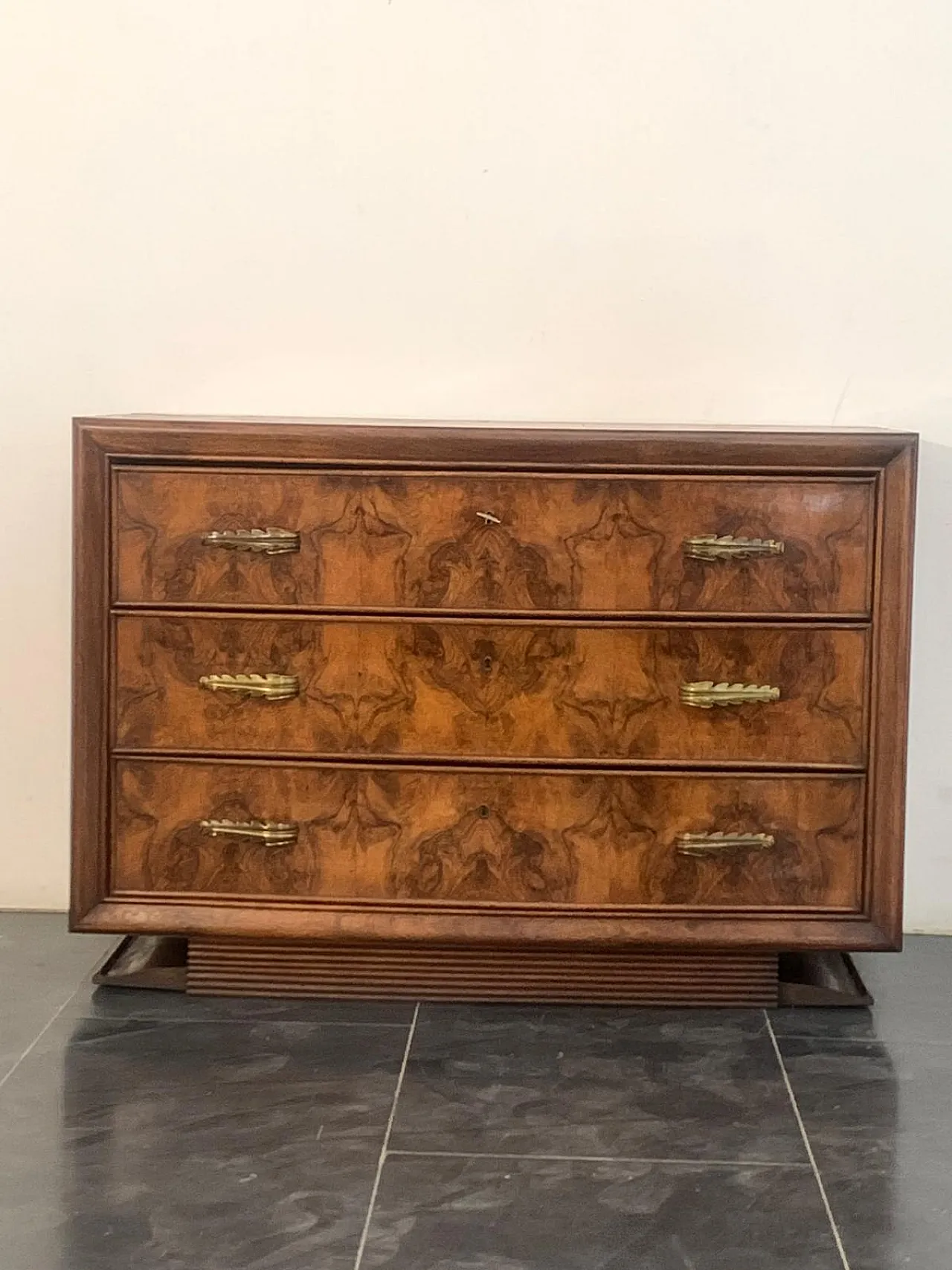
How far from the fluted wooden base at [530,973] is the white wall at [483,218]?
598mm

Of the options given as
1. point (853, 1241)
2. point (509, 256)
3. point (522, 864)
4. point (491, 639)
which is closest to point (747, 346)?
point (509, 256)

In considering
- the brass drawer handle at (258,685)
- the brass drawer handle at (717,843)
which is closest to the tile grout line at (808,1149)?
the brass drawer handle at (717,843)

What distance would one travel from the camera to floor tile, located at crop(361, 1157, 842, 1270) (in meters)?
1.53

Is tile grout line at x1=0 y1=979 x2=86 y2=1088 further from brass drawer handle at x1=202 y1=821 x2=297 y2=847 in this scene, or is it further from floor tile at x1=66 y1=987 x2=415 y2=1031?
brass drawer handle at x1=202 y1=821 x2=297 y2=847

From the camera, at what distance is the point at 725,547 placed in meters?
2.05

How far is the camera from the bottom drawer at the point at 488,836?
2102 millimetres

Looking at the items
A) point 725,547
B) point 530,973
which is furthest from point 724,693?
point 530,973

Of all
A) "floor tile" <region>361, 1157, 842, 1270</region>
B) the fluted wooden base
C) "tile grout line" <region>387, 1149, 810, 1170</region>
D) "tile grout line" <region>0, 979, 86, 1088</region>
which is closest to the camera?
"floor tile" <region>361, 1157, 842, 1270</region>

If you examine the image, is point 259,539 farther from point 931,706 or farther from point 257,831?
point 931,706

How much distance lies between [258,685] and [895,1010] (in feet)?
3.43

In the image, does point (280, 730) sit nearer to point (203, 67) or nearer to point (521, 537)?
point (521, 537)

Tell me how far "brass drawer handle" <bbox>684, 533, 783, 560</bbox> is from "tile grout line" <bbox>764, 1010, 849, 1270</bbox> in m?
A: 0.67

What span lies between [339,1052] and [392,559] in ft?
2.19

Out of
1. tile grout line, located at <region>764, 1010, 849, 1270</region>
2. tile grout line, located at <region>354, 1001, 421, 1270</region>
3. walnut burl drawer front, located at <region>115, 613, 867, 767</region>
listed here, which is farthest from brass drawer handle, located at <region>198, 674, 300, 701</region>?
tile grout line, located at <region>764, 1010, 849, 1270</region>
